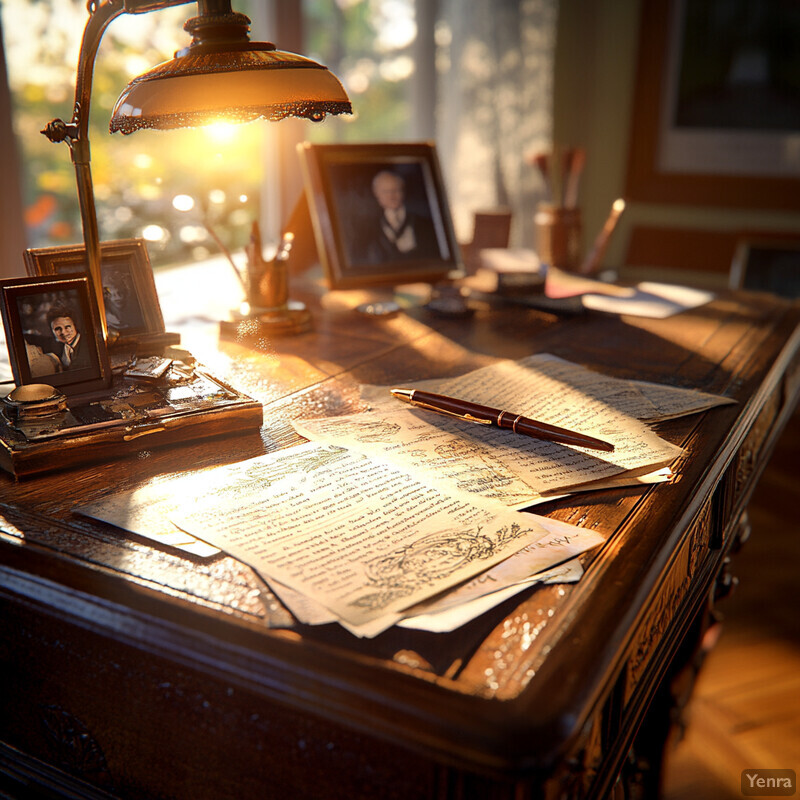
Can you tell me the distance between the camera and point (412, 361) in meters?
1.25

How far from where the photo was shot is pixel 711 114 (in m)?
3.09

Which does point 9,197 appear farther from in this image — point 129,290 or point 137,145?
point 129,290

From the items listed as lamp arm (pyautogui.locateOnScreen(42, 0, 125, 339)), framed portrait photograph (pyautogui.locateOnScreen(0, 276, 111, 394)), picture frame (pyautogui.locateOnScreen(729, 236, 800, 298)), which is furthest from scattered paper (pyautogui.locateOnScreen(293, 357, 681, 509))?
picture frame (pyautogui.locateOnScreen(729, 236, 800, 298))

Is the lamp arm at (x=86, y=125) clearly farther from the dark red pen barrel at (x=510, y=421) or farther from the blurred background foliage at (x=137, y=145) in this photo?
the dark red pen barrel at (x=510, y=421)

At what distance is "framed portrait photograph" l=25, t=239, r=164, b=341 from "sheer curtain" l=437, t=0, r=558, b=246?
231 cm

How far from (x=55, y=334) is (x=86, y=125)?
0.27 metres

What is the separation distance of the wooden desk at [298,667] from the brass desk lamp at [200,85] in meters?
0.38

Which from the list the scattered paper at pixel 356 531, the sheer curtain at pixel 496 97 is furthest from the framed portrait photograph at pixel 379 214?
the sheer curtain at pixel 496 97

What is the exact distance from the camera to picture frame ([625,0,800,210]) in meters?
3.00

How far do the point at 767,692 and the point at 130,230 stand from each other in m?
2.04

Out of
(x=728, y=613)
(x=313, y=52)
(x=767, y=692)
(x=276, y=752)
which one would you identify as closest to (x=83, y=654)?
(x=276, y=752)

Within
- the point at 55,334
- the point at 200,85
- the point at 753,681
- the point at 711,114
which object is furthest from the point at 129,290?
the point at 711,114

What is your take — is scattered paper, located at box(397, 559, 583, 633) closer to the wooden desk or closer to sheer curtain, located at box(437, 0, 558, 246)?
the wooden desk

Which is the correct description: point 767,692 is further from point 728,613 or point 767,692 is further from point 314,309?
point 314,309
